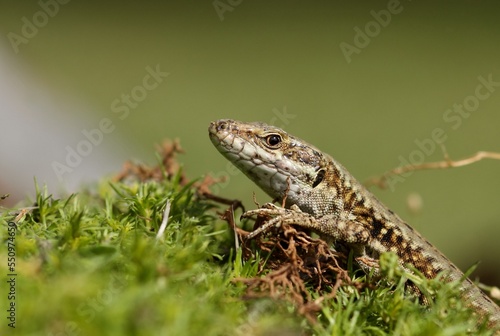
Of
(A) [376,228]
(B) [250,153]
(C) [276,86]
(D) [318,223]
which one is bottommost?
(D) [318,223]

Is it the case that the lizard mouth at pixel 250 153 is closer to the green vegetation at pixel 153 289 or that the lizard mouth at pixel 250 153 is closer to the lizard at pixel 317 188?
the lizard at pixel 317 188

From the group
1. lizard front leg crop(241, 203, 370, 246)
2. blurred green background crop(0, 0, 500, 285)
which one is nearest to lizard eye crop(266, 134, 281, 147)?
lizard front leg crop(241, 203, 370, 246)

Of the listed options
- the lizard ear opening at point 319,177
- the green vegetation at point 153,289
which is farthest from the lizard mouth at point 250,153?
the green vegetation at point 153,289

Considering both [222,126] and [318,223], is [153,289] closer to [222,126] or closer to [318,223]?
[318,223]

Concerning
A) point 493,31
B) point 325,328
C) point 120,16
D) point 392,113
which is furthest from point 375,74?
point 325,328

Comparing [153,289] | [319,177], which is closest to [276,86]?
[319,177]

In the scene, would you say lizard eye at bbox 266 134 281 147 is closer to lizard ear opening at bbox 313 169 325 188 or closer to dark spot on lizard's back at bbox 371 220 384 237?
lizard ear opening at bbox 313 169 325 188
